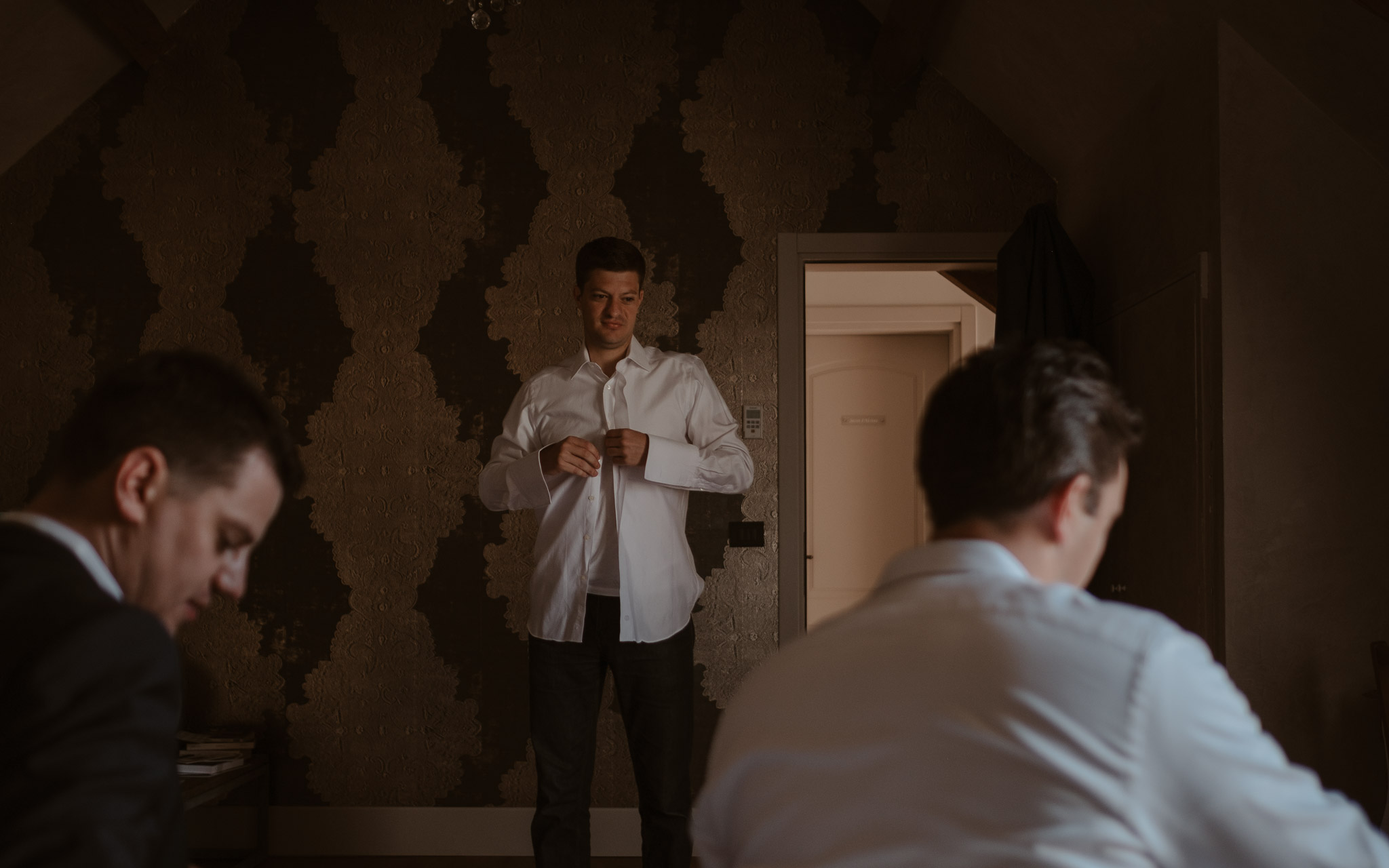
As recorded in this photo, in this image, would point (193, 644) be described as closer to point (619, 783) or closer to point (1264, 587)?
point (619, 783)

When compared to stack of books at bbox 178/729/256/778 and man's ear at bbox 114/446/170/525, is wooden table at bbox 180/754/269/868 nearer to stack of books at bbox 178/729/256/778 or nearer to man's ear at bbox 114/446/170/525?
stack of books at bbox 178/729/256/778

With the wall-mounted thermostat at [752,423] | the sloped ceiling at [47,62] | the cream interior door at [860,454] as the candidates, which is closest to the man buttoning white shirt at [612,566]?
the wall-mounted thermostat at [752,423]

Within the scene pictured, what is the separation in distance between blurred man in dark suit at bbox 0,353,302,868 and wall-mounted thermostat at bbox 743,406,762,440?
2480 mm

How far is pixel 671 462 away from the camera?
→ 2.42m

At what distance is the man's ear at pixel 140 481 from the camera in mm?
820

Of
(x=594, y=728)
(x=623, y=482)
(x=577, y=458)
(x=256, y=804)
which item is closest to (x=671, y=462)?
(x=623, y=482)

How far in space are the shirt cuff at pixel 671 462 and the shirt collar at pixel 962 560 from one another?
155 centimetres

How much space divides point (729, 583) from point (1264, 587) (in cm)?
170

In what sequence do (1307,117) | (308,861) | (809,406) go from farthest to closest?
1. (809,406)
2. (308,861)
3. (1307,117)

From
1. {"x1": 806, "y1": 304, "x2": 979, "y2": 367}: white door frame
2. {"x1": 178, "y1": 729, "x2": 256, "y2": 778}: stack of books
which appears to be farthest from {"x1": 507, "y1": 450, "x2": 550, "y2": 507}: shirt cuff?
{"x1": 806, "y1": 304, "x2": 979, "y2": 367}: white door frame

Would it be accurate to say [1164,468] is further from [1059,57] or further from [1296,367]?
[1059,57]

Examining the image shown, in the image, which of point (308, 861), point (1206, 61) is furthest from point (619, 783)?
point (1206, 61)

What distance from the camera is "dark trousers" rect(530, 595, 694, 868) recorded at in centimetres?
236

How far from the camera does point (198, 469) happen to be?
0.85 metres
